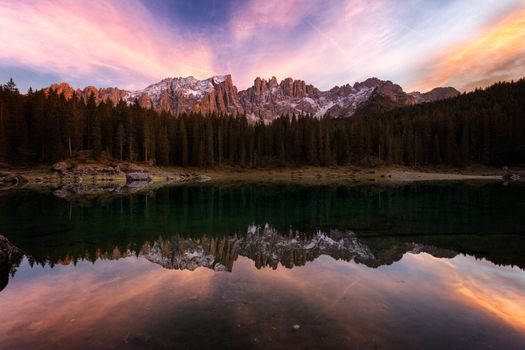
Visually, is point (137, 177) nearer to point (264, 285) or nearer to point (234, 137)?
point (234, 137)

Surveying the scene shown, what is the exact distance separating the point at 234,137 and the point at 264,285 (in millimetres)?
110480

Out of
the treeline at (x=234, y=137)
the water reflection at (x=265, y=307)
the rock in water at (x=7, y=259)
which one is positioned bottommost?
the water reflection at (x=265, y=307)

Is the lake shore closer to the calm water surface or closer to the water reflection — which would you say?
the calm water surface

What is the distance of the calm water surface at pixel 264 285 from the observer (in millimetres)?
8344

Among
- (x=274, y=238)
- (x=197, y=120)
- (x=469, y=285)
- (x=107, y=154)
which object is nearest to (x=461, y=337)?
(x=469, y=285)

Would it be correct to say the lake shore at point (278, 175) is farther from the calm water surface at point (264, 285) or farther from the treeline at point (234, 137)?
the calm water surface at point (264, 285)

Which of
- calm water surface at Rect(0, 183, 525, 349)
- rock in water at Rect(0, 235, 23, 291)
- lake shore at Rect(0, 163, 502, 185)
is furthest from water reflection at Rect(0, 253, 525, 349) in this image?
lake shore at Rect(0, 163, 502, 185)

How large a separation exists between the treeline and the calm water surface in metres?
64.9

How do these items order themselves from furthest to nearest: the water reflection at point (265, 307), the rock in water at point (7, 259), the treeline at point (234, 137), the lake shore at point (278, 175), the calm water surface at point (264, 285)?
the treeline at point (234, 137) → the lake shore at point (278, 175) → the rock in water at point (7, 259) → the calm water surface at point (264, 285) → the water reflection at point (265, 307)

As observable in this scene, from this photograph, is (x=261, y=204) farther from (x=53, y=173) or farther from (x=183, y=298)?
(x=53, y=173)

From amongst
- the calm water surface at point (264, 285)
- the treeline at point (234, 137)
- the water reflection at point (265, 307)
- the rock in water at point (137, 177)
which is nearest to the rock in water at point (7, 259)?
the calm water surface at point (264, 285)

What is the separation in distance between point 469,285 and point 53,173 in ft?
265

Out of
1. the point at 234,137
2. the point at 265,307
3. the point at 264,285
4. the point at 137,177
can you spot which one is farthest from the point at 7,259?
the point at 234,137

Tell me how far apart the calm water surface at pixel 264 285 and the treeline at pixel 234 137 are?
64.9 metres
